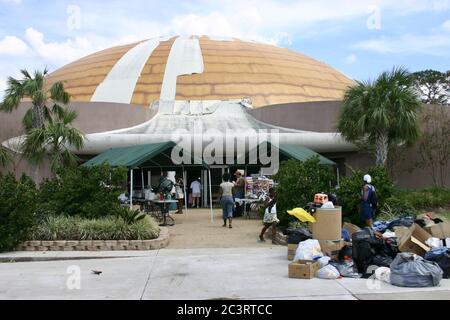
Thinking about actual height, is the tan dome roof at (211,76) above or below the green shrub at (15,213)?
above

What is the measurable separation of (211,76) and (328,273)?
1373 inches

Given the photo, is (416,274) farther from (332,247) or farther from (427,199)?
(427,199)

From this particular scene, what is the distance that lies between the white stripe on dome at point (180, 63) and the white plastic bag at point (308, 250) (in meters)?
30.0

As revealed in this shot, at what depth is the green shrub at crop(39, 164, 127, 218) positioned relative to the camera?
42.9ft

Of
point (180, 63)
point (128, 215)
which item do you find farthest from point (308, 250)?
point (180, 63)

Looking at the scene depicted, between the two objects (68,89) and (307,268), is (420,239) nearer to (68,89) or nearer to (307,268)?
(307,268)

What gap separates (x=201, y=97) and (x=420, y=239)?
30856 mm

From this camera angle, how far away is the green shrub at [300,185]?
14148 millimetres

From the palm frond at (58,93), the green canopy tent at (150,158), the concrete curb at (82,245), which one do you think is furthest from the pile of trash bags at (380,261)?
the palm frond at (58,93)

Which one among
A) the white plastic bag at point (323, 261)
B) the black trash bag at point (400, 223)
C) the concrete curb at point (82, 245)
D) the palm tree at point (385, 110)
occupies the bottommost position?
the concrete curb at point (82, 245)

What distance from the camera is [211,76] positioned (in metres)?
41.8

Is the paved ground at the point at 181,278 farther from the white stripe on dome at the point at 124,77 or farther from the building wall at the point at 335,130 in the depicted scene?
the white stripe on dome at the point at 124,77

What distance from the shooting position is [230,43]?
4872 centimetres

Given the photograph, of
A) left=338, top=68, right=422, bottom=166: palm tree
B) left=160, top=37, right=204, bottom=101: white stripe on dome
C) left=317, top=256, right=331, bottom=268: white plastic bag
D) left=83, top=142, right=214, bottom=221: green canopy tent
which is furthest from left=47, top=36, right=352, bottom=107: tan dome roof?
left=317, top=256, right=331, bottom=268: white plastic bag
